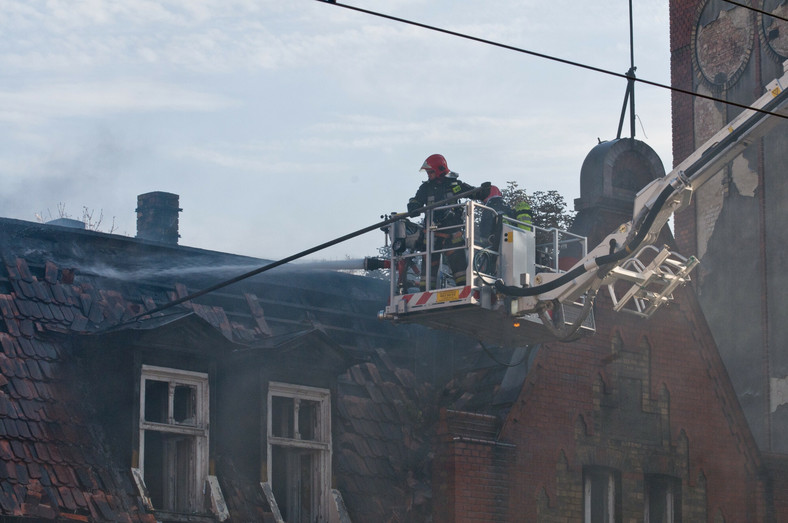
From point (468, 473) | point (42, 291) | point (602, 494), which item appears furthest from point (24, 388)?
point (602, 494)

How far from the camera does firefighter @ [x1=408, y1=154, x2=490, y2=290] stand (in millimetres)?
15031

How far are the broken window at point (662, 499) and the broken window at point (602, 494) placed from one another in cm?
73

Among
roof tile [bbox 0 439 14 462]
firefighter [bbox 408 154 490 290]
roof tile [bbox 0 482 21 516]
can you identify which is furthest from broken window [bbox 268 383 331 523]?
roof tile [bbox 0 482 21 516]

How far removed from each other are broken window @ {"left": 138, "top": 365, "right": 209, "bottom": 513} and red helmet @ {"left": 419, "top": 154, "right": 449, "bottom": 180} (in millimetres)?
3630

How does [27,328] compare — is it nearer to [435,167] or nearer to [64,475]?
[64,475]

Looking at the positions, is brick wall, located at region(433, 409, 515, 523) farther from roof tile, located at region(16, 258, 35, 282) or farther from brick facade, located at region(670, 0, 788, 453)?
brick facade, located at region(670, 0, 788, 453)

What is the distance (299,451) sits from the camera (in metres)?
15.7

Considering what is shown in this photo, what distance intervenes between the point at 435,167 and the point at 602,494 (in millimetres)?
5798

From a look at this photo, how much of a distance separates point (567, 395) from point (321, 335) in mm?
3890

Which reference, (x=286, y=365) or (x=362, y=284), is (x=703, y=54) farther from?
(x=286, y=365)

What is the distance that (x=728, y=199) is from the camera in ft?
91.6

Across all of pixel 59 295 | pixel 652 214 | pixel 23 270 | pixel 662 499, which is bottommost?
pixel 662 499

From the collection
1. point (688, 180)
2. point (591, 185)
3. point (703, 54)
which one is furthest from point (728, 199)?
point (688, 180)

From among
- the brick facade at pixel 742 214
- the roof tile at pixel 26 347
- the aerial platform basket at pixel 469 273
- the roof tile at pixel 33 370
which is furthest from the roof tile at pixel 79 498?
the brick facade at pixel 742 214
